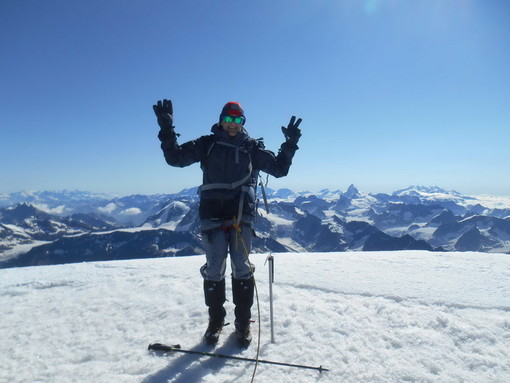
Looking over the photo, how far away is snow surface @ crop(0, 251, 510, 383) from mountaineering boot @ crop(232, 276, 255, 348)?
0.27 metres

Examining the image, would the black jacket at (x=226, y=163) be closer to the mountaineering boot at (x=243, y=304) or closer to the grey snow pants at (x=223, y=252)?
the grey snow pants at (x=223, y=252)

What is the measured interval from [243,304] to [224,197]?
1.97m

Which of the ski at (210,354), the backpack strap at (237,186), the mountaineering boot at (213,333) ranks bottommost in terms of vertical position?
the ski at (210,354)

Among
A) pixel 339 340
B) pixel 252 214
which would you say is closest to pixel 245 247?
pixel 252 214

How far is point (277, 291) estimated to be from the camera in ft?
25.1

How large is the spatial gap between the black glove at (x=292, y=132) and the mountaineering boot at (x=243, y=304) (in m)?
2.75

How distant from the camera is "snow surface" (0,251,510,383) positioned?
4527 mm

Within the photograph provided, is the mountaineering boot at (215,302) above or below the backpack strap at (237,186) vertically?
below

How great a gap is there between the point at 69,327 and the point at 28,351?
92 cm

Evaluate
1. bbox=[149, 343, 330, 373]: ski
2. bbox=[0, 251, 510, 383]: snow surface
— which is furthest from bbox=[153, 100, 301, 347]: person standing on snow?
bbox=[0, 251, 510, 383]: snow surface

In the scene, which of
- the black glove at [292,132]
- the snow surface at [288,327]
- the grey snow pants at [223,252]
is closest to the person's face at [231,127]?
the black glove at [292,132]

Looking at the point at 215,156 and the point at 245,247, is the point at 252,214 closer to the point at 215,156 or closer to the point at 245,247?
the point at 245,247

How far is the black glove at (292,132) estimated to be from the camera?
614 cm

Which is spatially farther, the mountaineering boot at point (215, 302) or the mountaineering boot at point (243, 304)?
the mountaineering boot at point (215, 302)
